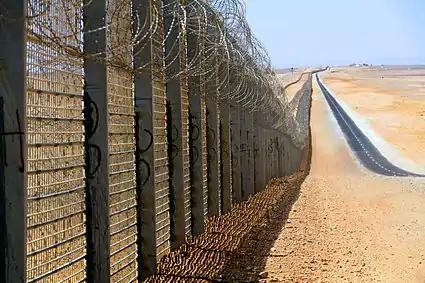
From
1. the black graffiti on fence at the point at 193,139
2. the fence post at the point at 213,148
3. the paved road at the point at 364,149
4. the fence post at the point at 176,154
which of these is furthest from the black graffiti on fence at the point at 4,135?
the paved road at the point at 364,149

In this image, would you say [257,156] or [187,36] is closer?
[187,36]

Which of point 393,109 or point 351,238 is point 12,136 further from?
point 393,109

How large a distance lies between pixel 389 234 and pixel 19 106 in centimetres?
787

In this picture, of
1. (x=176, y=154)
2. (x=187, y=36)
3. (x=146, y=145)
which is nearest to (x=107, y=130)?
(x=146, y=145)

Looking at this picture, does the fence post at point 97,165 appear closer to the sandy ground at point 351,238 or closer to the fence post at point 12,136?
the fence post at point 12,136

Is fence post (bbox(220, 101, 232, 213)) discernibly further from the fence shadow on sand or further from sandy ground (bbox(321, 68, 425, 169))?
sandy ground (bbox(321, 68, 425, 169))

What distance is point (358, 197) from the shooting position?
55.4 ft

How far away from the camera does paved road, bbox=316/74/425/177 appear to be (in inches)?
1200

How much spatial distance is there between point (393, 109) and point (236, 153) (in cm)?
5544

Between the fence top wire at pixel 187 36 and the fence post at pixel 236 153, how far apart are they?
0.81 feet

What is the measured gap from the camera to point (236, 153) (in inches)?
464

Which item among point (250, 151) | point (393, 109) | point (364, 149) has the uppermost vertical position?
point (393, 109)

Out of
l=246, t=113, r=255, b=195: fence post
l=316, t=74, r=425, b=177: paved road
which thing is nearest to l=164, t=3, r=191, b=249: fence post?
l=246, t=113, r=255, b=195: fence post

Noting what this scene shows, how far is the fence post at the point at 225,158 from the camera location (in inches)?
409
